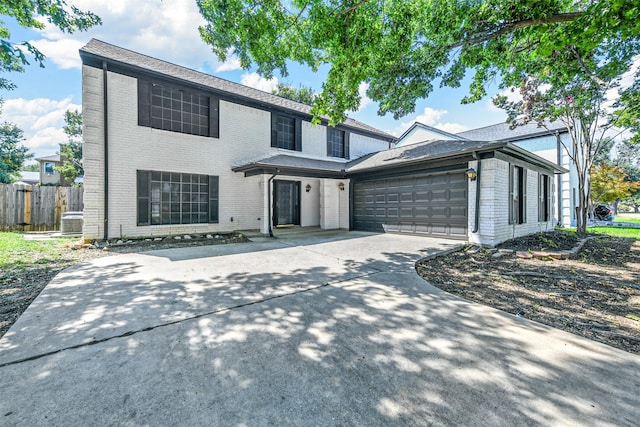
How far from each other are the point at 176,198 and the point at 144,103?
312cm

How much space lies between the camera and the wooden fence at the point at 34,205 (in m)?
9.73

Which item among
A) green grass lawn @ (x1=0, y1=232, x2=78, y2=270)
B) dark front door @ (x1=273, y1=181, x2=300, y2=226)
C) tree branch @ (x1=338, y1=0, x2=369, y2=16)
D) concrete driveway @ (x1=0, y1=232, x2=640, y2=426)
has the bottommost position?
concrete driveway @ (x1=0, y1=232, x2=640, y2=426)

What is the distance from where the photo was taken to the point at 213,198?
31.6 ft

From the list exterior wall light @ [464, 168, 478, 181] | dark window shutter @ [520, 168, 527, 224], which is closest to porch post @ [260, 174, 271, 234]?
exterior wall light @ [464, 168, 478, 181]

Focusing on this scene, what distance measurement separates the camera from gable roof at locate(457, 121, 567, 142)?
1420 cm

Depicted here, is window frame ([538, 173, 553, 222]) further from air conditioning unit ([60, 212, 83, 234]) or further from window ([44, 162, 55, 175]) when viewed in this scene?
window ([44, 162, 55, 175])

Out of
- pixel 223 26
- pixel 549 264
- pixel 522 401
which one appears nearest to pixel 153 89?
pixel 223 26

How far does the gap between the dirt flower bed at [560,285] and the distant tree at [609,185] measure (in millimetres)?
11552

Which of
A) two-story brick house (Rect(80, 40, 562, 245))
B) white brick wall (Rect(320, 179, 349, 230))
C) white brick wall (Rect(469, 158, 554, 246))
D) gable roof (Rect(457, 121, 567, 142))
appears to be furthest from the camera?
gable roof (Rect(457, 121, 567, 142))

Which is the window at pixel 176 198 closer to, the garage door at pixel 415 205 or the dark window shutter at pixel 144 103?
the dark window shutter at pixel 144 103

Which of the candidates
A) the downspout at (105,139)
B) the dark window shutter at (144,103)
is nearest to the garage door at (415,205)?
the dark window shutter at (144,103)

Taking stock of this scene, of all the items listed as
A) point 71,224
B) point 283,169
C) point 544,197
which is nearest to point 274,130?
point 283,169

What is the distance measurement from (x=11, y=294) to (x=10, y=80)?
19562 mm

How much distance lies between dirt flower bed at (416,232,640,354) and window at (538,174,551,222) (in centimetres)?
332
